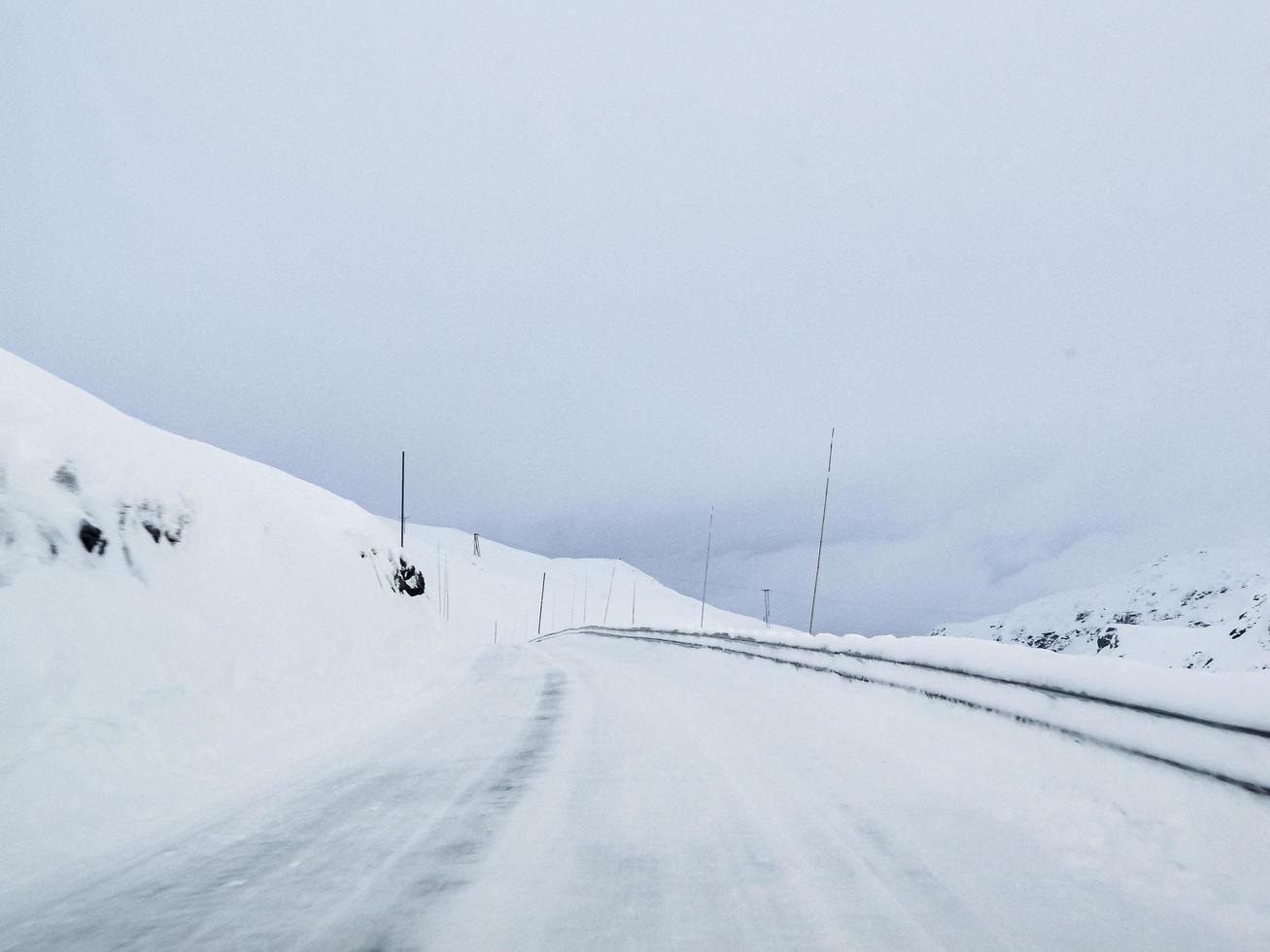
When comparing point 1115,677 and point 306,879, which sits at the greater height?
point 1115,677

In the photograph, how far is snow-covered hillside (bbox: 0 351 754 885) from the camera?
18.2 ft

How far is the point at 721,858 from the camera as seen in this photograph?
376 cm

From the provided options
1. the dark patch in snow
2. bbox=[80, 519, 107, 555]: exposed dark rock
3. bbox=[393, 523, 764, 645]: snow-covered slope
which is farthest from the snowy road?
bbox=[393, 523, 764, 645]: snow-covered slope

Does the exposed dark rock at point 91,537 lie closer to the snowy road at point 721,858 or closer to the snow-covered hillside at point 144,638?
the snow-covered hillside at point 144,638

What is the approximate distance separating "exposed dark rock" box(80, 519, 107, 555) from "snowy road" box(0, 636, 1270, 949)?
4.56 meters

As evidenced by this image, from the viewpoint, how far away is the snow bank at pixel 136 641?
18.0 ft

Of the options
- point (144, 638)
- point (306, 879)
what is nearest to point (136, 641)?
point (144, 638)

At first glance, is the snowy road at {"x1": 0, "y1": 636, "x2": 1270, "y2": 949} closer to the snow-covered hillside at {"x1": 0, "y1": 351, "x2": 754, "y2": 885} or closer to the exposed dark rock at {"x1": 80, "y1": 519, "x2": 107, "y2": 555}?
the snow-covered hillside at {"x1": 0, "y1": 351, "x2": 754, "y2": 885}

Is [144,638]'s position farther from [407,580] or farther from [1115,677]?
[407,580]

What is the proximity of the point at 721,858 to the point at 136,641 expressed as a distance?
6919 millimetres

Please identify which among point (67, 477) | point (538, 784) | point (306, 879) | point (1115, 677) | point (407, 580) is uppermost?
point (67, 477)

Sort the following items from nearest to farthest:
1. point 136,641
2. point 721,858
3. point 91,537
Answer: point 721,858, point 136,641, point 91,537

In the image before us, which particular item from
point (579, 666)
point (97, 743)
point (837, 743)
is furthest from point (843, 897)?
point (579, 666)

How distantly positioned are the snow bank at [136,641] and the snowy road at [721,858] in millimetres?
1385
